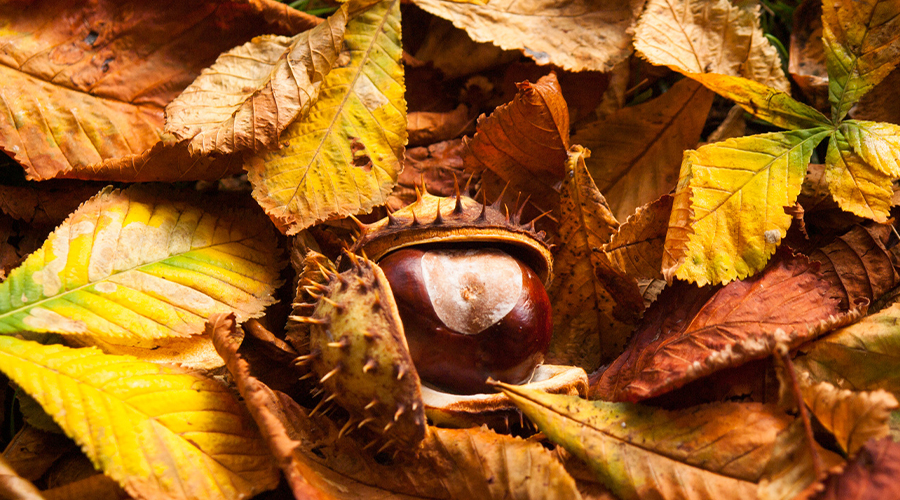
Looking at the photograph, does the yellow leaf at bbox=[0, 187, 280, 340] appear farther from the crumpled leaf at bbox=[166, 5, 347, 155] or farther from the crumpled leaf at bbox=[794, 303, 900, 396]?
the crumpled leaf at bbox=[794, 303, 900, 396]

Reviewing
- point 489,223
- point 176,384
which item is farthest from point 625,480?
point 176,384

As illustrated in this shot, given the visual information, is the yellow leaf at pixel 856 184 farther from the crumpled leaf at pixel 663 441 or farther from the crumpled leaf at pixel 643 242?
the crumpled leaf at pixel 663 441

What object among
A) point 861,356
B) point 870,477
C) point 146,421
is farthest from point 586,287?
point 146,421

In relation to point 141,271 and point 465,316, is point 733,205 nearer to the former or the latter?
point 465,316

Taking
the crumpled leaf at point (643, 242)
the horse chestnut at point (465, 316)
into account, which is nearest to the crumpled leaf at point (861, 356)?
the crumpled leaf at point (643, 242)

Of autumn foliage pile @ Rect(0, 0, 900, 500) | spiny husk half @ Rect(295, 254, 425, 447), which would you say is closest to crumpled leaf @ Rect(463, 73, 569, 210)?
autumn foliage pile @ Rect(0, 0, 900, 500)

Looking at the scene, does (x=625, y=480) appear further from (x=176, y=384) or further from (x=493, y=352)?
(x=176, y=384)
